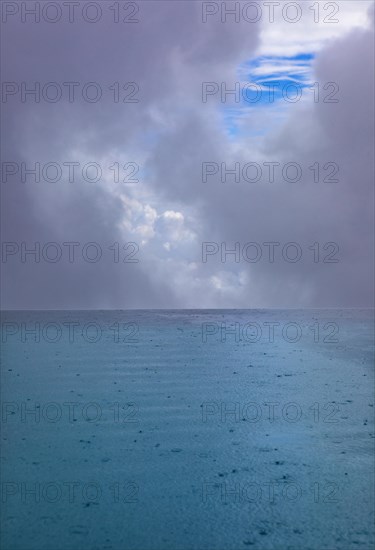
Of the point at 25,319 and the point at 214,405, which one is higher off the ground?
the point at 25,319

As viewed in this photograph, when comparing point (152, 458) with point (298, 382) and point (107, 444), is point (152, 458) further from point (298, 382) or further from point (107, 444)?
point (298, 382)

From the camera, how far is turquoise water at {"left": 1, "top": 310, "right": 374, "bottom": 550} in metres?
3.72

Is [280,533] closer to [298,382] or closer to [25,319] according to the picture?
[298,382]

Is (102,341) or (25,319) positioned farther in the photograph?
(25,319)

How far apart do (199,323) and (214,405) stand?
853 centimetres

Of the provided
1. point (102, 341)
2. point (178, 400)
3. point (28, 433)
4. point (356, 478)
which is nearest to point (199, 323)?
point (102, 341)

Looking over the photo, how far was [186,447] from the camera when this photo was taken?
5145 mm

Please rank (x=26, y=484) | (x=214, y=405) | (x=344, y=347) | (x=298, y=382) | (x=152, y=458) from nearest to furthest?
(x=26, y=484) < (x=152, y=458) < (x=214, y=405) < (x=298, y=382) < (x=344, y=347)

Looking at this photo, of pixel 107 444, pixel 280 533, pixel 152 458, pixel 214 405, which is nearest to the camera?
pixel 280 533

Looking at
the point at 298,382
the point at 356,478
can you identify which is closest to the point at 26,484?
the point at 356,478

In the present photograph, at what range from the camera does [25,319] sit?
52.4ft

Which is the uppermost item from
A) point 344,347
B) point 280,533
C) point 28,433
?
point 344,347

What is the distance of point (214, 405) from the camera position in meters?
6.59

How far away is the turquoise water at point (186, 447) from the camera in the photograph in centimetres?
372
